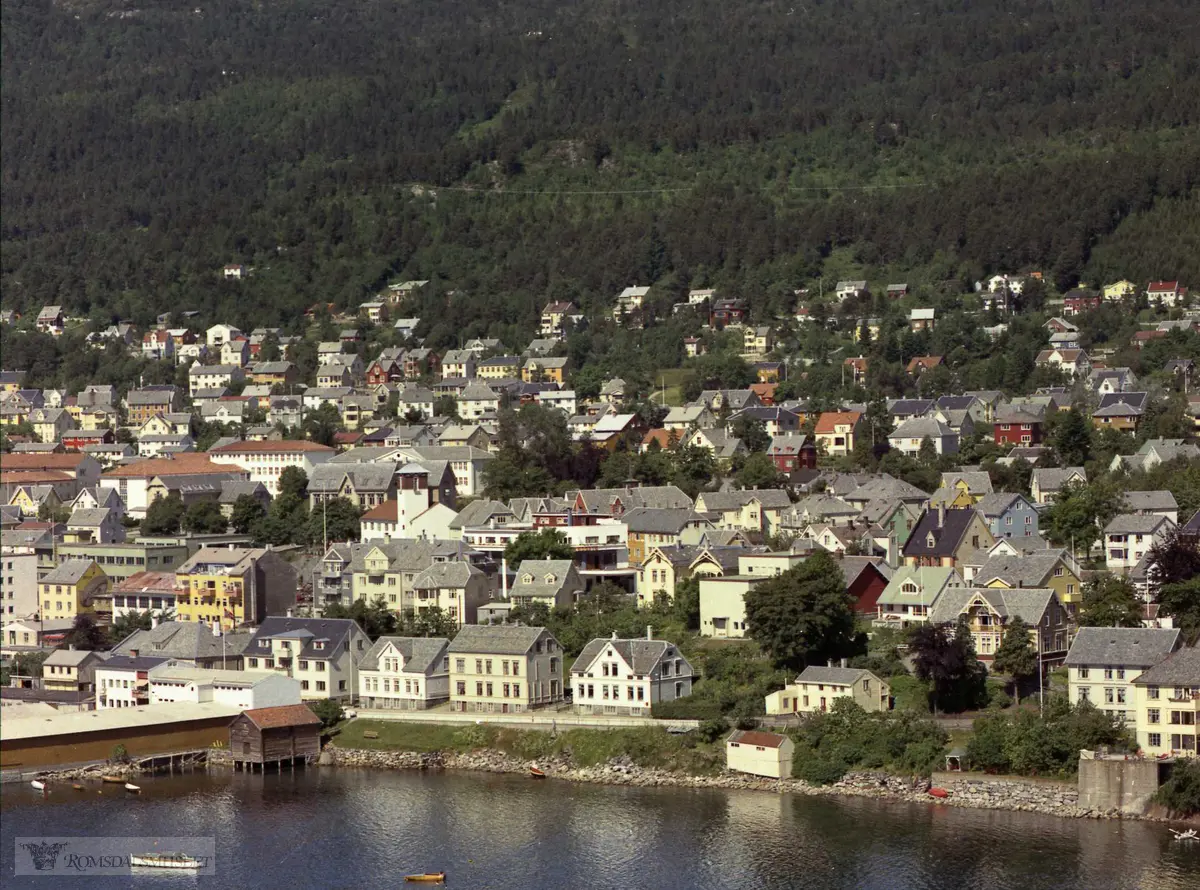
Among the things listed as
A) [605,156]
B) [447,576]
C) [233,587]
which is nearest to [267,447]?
[233,587]

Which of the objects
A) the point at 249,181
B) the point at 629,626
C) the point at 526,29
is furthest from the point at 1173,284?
the point at 526,29

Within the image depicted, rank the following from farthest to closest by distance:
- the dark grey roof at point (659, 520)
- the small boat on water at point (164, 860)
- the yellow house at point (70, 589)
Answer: the yellow house at point (70, 589)
the dark grey roof at point (659, 520)
the small boat on water at point (164, 860)

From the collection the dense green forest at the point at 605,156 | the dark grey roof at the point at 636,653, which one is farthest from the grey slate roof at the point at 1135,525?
the dense green forest at the point at 605,156

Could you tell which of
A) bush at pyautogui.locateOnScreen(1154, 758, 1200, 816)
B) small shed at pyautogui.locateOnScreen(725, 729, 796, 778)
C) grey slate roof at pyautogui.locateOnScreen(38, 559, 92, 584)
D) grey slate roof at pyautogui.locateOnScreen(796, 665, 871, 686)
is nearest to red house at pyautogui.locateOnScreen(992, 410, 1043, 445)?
grey slate roof at pyautogui.locateOnScreen(796, 665, 871, 686)

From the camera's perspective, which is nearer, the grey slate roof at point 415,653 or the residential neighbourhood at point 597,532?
the residential neighbourhood at point 597,532

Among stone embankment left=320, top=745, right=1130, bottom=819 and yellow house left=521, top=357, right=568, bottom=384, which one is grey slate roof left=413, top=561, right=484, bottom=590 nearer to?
stone embankment left=320, top=745, right=1130, bottom=819

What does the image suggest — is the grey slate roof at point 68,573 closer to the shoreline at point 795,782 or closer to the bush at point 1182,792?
the shoreline at point 795,782

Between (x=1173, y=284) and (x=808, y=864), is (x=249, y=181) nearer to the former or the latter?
(x=1173, y=284)
